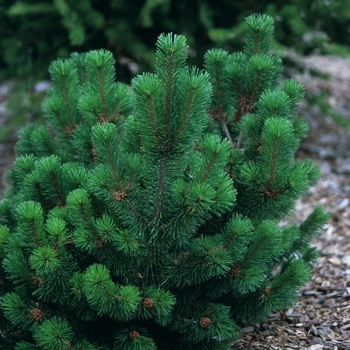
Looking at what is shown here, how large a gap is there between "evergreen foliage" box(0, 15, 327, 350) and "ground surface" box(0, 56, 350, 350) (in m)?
0.32

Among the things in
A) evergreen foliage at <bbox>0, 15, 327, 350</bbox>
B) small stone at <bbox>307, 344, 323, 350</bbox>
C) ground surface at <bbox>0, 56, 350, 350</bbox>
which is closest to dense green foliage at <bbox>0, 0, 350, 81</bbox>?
ground surface at <bbox>0, 56, 350, 350</bbox>

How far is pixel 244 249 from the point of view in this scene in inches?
93.5

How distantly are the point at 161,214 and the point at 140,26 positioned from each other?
3.19 meters

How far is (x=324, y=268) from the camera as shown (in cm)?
366

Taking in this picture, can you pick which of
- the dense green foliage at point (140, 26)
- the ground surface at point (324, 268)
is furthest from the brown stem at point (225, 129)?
the dense green foliage at point (140, 26)

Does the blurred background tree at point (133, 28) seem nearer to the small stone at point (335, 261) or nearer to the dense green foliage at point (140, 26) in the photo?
the dense green foliage at point (140, 26)

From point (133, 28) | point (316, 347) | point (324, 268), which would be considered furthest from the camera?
point (133, 28)

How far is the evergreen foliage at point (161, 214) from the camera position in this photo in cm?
220


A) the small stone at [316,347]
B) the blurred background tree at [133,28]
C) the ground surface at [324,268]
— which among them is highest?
the blurred background tree at [133,28]

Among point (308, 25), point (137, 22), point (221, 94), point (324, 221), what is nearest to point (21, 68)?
point (137, 22)

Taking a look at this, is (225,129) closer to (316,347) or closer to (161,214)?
(161,214)

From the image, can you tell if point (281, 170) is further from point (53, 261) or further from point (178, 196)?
point (53, 261)

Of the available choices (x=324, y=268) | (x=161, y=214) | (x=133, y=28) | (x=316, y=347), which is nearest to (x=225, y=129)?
(x=161, y=214)

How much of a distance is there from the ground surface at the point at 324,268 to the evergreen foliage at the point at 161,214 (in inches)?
12.7
